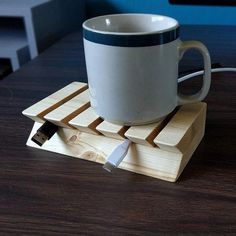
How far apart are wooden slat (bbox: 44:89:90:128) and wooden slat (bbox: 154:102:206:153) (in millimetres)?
112

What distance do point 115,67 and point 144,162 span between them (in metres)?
0.11

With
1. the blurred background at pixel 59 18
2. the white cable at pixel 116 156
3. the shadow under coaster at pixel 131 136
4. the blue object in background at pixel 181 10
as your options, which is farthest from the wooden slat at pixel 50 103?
the blue object in background at pixel 181 10

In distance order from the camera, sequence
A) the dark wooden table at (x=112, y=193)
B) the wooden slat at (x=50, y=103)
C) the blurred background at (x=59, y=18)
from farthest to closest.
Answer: the blurred background at (x=59, y=18) → the wooden slat at (x=50, y=103) → the dark wooden table at (x=112, y=193)

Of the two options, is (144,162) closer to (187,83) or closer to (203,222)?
(203,222)

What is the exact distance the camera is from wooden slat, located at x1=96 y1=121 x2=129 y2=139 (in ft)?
1.19

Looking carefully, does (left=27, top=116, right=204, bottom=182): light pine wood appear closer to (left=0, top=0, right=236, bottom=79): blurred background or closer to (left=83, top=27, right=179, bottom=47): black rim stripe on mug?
(left=83, top=27, right=179, bottom=47): black rim stripe on mug

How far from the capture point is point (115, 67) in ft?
1.10

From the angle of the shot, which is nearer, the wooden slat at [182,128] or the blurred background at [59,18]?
the wooden slat at [182,128]

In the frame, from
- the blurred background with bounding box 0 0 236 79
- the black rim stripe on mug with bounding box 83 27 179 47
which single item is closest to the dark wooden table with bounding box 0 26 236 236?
the black rim stripe on mug with bounding box 83 27 179 47

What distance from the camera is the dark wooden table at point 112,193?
11.9 inches

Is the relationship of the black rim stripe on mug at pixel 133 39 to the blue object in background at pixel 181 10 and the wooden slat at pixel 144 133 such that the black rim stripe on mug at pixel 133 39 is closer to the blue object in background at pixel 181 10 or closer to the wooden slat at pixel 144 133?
the wooden slat at pixel 144 133

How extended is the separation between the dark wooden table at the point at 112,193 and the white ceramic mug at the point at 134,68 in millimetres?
→ 68

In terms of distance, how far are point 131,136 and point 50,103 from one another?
135 millimetres

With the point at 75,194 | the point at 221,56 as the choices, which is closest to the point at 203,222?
the point at 75,194
